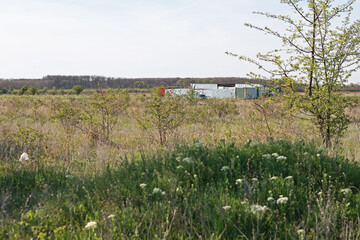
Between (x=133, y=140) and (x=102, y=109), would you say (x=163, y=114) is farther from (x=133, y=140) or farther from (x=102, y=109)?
(x=102, y=109)

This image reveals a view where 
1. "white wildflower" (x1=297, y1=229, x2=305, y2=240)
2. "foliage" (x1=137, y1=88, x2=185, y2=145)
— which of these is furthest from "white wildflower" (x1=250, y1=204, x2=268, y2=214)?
"foliage" (x1=137, y1=88, x2=185, y2=145)

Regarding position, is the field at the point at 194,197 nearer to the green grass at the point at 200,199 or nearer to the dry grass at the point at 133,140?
the green grass at the point at 200,199

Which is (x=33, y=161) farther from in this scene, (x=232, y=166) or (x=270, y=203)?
(x=270, y=203)

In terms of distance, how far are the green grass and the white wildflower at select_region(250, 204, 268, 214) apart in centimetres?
2

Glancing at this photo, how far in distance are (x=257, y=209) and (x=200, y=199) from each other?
64 cm

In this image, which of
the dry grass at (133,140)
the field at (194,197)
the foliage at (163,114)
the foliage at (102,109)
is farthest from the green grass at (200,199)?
the foliage at (102,109)

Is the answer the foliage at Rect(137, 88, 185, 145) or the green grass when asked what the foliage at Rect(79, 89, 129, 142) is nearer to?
the foliage at Rect(137, 88, 185, 145)

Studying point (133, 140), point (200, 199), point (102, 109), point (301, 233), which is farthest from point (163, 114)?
point (301, 233)

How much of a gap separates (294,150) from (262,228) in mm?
2058

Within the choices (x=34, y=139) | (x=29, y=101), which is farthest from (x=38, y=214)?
(x=29, y=101)

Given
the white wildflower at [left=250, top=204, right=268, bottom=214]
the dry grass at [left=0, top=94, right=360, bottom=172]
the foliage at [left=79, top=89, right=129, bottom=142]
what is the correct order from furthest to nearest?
the foliage at [left=79, top=89, right=129, bottom=142], the dry grass at [left=0, top=94, right=360, bottom=172], the white wildflower at [left=250, top=204, right=268, bottom=214]

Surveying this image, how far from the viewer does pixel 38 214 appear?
3502mm

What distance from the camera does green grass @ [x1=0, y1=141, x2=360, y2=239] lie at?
10.1 feet

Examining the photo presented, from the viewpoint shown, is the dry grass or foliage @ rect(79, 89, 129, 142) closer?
the dry grass
